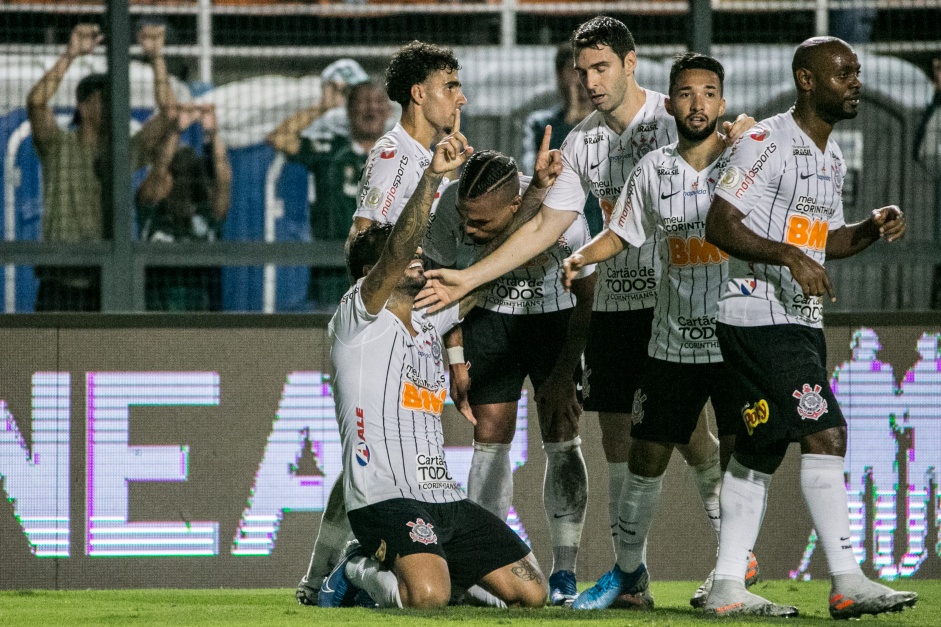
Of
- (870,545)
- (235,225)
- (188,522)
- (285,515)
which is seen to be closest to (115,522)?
(188,522)

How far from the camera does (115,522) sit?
6.19 meters

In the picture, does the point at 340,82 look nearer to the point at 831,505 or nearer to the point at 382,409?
the point at 382,409

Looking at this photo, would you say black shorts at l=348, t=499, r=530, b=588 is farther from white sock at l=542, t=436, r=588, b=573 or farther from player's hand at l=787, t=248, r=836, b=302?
player's hand at l=787, t=248, r=836, b=302

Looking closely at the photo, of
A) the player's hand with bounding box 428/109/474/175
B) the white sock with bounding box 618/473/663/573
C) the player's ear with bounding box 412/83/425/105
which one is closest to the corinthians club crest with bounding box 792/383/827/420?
the white sock with bounding box 618/473/663/573

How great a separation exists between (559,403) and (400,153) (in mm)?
1206

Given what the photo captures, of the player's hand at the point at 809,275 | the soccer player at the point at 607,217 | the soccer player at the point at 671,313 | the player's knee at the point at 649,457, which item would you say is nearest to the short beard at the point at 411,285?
the soccer player at the point at 607,217

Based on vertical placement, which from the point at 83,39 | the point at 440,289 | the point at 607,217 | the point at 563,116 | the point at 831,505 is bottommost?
the point at 831,505

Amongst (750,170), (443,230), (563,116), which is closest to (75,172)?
(443,230)

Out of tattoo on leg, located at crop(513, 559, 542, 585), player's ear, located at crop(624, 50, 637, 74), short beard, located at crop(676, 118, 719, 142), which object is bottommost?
tattoo on leg, located at crop(513, 559, 542, 585)

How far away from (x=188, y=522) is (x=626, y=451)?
222 cm

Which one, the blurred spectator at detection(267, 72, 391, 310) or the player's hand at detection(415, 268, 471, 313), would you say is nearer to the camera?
the player's hand at detection(415, 268, 471, 313)

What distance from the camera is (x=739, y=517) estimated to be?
438 centimetres

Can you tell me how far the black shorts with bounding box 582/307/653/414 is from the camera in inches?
206

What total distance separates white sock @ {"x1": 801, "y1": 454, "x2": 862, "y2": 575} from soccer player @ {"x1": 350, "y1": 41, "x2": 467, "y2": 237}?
1948mm
